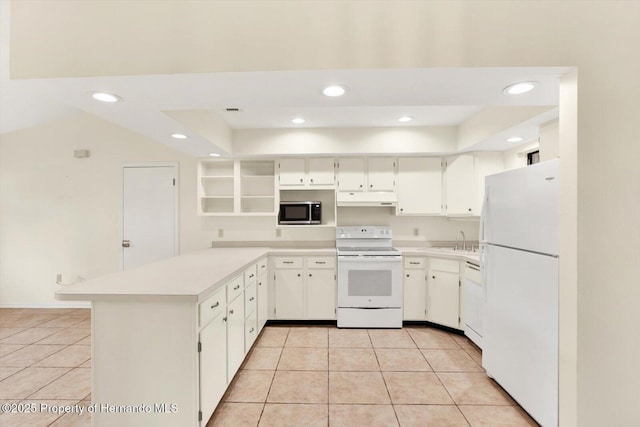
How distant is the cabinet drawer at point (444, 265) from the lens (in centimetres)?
343

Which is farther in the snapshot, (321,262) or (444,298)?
(321,262)

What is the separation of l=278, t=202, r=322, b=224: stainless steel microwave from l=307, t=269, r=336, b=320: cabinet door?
0.67m

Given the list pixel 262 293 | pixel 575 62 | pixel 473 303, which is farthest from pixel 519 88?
pixel 262 293

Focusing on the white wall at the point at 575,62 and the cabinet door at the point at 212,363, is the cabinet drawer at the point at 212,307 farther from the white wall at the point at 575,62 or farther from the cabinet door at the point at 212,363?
the white wall at the point at 575,62

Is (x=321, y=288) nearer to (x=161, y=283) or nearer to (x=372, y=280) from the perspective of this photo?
(x=372, y=280)

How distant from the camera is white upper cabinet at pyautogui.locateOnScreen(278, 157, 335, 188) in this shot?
156 inches

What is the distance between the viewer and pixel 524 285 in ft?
6.50

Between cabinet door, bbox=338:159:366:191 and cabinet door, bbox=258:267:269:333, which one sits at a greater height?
cabinet door, bbox=338:159:366:191

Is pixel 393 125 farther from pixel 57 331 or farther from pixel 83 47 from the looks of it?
pixel 57 331

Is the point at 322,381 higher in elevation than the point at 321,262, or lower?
lower

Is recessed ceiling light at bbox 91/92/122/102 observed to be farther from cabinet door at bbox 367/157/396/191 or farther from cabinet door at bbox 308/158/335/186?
cabinet door at bbox 367/157/396/191

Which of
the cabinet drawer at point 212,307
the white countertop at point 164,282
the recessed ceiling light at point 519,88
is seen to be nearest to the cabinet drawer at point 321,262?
the white countertop at point 164,282

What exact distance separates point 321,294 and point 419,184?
1.96m

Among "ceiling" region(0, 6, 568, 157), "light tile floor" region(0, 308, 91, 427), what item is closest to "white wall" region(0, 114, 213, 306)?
"light tile floor" region(0, 308, 91, 427)
